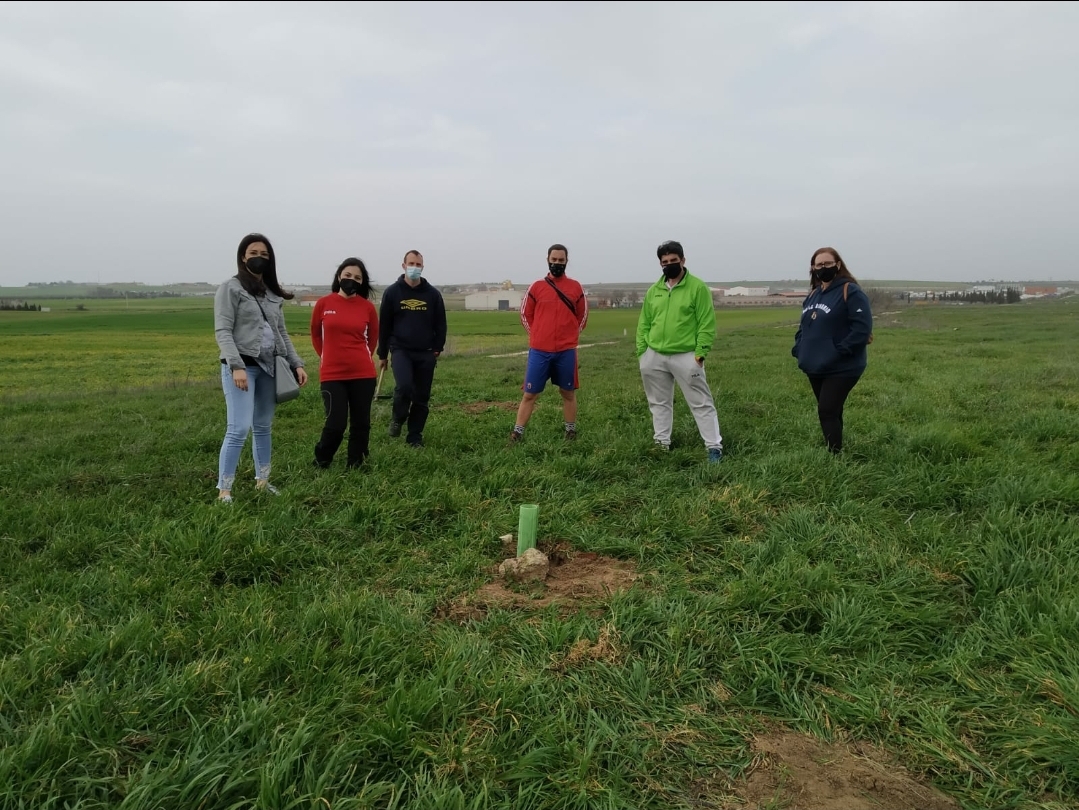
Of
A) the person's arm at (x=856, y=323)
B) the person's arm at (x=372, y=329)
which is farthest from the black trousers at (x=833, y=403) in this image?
the person's arm at (x=372, y=329)

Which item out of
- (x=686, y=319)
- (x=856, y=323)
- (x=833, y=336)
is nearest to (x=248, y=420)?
(x=686, y=319)

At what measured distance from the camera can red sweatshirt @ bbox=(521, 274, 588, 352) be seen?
6.12 metres

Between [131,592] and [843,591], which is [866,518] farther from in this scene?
[131,592]

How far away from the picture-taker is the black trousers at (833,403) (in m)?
5.01

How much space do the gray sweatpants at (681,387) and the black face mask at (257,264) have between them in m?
3.31

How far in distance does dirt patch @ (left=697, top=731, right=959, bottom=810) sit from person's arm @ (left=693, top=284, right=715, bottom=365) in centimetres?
368

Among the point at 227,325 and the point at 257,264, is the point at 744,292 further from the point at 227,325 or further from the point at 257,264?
the point at 227,325

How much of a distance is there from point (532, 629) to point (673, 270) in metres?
3.79

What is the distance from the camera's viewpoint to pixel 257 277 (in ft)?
14.5

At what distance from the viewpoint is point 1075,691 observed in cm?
212

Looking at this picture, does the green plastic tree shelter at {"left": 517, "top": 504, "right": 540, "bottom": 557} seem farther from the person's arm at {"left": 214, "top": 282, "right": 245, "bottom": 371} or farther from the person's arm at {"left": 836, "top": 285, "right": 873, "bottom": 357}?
the person's arm at {"left": 836, "top": 285, "right": 873, "bottom": 357}

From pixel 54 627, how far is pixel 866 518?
427 centimetres

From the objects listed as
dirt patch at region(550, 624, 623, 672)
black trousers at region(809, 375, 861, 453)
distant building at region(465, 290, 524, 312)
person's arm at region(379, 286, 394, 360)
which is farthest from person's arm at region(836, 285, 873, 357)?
distant building at region(465, 290, 524, 312)

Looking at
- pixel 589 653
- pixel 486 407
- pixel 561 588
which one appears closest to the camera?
pixel 589 653
